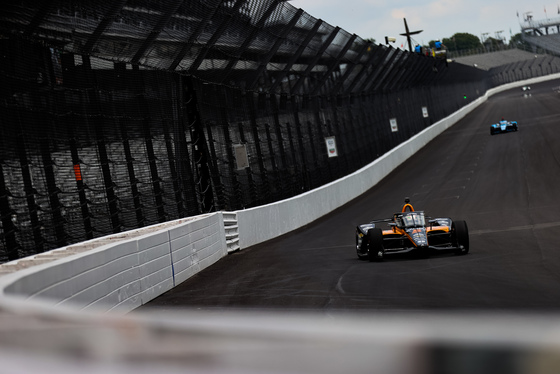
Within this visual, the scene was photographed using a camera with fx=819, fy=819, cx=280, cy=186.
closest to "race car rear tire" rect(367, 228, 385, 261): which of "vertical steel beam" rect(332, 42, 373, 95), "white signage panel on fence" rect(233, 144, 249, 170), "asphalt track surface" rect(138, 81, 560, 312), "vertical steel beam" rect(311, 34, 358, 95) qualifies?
"asphalt track surface" rect(138, 81, 560, 312)

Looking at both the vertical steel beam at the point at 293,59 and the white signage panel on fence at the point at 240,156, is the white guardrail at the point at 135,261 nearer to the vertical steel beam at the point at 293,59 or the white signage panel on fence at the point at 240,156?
the white signage panel on fence at the point at 240,156

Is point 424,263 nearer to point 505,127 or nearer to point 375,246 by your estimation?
point 375,246

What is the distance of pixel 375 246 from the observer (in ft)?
45.6

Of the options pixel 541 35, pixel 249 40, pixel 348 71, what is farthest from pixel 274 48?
pixel 541 35

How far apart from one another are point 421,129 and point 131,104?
38713 millimetres

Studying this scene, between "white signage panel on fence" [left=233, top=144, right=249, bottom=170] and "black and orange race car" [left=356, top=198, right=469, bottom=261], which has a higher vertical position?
"white signage panel on fence" [left=233, top=144, right=249, bottom=170]

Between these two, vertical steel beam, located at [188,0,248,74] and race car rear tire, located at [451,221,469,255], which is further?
vertical steel beam, located at [188,0,248,74]

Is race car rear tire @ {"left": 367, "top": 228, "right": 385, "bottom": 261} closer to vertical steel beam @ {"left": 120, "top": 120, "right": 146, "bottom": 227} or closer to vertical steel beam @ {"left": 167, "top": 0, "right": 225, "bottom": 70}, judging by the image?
vertical steel beam @ {"left": 120, "top": 120, "right": 146, "bottom": 227}

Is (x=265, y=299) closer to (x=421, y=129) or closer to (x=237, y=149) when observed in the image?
(x=237, y=149)

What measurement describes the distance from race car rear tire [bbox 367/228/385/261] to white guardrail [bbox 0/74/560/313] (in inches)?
118

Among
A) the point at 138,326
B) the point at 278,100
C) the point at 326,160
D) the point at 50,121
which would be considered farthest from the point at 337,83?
the point at 138,326

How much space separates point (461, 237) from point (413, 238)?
80cm

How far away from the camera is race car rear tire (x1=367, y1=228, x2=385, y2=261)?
1393 cm

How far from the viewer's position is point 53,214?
10492 millimetres
